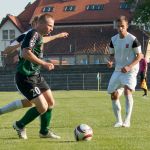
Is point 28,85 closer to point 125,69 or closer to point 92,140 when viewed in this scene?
point 92,140

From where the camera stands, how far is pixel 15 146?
30.7ft

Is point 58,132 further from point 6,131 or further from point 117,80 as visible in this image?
point 117,80

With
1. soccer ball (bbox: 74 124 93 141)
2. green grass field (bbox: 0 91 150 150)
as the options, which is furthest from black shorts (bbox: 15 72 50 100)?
soccer ball (bbox: 74 124 93 141)

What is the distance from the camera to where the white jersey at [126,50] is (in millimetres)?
13008

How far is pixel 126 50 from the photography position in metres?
13.1

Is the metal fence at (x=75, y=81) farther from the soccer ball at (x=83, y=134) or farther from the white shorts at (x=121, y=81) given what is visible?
the soccer ball at (x=83, y=134)

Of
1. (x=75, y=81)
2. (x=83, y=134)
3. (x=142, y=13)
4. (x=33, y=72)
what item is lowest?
(x=75, y=81)

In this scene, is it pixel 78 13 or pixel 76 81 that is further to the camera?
pixel 78 13

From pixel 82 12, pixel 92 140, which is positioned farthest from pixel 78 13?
pixel 92 140

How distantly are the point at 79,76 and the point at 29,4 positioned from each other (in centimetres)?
4513

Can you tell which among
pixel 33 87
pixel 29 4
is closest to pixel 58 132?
pixel 33 87

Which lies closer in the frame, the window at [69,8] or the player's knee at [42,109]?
the player's knee at [42,109]

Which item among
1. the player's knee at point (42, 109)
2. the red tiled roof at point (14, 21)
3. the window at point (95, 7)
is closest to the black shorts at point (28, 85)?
the player's knee at point (42, 109)

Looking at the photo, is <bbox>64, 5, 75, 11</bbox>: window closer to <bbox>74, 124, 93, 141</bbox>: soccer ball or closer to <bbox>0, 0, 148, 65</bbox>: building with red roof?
<bbox>0, 0, 148, 65</bbox>: building with red roof
